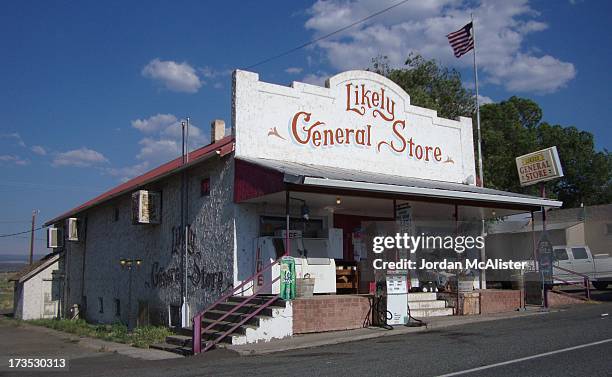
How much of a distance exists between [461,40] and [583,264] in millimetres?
11849

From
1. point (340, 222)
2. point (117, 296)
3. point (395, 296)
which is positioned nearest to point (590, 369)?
point (395, 296)

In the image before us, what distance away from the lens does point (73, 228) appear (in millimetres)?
26688

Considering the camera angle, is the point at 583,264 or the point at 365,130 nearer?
the point at 365,130

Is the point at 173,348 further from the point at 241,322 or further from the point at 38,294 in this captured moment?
the point at 38,294

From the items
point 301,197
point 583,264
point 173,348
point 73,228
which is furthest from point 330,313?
point 583,264

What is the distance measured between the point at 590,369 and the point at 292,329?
6.71m

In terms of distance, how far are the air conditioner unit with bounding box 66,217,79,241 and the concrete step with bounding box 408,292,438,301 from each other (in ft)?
53.7

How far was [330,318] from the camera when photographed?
46.4 feet

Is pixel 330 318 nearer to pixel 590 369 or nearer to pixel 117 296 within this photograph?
pixel 590 369

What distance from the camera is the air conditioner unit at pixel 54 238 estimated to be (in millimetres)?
28812

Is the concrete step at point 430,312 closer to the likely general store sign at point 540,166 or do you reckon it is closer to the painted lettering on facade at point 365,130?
the painted lettering on facade at point 365,130

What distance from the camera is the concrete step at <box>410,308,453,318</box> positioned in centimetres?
1627

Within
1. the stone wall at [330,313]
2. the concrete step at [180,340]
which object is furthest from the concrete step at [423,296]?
the concrete step at [180,340]

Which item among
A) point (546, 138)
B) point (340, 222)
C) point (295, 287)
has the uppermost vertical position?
point (546, 138)
